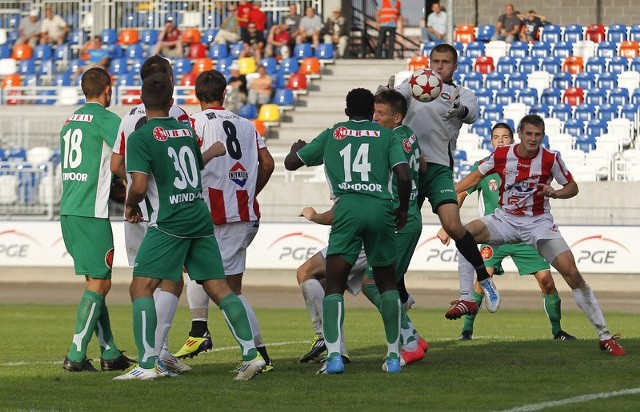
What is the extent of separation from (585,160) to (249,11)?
1190 centimetres

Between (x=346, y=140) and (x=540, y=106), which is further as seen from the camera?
(x=540, y=106)

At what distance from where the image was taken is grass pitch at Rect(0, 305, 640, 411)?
334 inches

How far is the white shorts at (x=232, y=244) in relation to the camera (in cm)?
1073

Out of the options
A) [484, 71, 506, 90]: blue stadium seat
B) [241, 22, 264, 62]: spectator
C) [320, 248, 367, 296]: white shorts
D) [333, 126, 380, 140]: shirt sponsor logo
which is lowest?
[320, 248, 367, 296]: white shorts

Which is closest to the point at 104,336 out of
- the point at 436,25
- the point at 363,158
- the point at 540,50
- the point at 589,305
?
the point at 363,158

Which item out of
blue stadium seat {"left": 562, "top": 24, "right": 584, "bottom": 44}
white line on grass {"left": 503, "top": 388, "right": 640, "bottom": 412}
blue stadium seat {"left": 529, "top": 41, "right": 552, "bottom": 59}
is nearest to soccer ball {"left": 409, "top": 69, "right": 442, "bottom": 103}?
white line on grass {"left": 503, "top": 388, "right": 640, "bottom": 412}

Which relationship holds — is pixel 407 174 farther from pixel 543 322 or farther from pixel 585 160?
pixel 585 160

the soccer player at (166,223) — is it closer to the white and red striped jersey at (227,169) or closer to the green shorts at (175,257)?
the green shorts at (175,257)

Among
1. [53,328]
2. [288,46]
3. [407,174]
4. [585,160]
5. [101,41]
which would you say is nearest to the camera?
[407,174]

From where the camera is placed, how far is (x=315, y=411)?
8172mm

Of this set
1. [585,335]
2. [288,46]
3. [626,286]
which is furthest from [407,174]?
[288,46]

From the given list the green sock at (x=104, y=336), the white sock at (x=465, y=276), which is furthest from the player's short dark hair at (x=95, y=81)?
the white sock at (x=465, y=276)

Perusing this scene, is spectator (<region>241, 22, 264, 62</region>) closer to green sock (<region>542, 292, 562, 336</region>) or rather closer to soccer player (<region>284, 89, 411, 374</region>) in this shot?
green sock (<region>542, 292, 562, 336</region>)

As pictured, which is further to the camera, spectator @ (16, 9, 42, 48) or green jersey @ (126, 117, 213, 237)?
spectator @ (16, 9, 42, 48)
